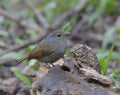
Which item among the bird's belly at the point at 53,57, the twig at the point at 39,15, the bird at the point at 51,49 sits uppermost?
the twig at the point at 39,15

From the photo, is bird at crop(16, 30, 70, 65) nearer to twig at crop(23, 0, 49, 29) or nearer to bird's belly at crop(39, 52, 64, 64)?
bird's belly at crop(39, 52, 64, 64)

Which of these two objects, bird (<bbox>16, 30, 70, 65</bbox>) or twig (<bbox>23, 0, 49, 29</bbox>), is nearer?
bird (<bbox>16, 30, 70, 65</bbox>)

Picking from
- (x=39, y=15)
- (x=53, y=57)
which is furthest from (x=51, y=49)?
(x=39, y=15)

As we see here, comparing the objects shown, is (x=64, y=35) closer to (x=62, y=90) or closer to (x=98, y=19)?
(x=62, y=90)

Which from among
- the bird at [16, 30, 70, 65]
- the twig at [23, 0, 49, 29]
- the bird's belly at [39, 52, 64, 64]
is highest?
the twig at [23, 0, 49, 29]

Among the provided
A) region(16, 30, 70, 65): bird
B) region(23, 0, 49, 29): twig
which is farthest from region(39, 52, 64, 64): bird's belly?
region(23, 0, 49, 29): twig

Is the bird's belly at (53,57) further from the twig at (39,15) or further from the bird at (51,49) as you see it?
the twig at (39,15)

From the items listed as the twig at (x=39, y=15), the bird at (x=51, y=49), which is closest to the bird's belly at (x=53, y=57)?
the bird at (x=51, y=49)

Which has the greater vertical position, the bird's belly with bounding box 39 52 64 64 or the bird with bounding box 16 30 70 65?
the bird with bounding box 16 30 70 65
